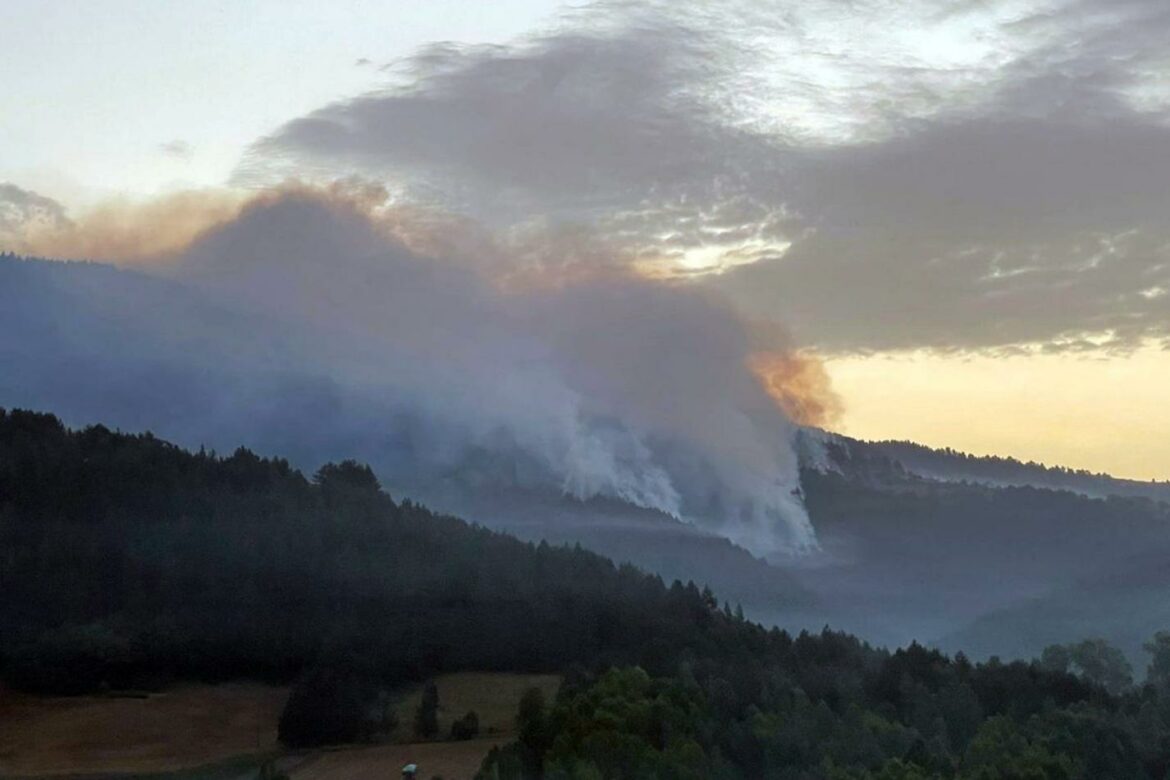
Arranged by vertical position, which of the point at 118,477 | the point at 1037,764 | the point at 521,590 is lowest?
the point at 1037,764

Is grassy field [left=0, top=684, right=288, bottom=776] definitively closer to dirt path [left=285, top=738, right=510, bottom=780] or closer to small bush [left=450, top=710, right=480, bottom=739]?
dirt path [left=285, top=738, right=510, bottom=780]

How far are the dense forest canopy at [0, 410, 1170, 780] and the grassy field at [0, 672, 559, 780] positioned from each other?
2.05 m

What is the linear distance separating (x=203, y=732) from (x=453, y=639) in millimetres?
18057

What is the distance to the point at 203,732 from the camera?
10306 cm

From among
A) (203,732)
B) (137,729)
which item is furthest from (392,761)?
(137,729)

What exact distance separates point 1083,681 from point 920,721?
25.6m

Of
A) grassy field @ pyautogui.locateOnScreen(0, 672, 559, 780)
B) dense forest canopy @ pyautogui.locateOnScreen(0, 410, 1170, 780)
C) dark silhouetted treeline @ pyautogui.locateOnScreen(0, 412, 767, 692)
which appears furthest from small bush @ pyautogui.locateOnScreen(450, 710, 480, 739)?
dark silhouetted treeline @ pyautogui.locateOnScreen(0, 412, 767, 692)

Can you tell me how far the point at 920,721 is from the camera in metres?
81.0

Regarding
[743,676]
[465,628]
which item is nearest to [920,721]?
[743,676]

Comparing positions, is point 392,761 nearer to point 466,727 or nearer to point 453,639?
point 466,727

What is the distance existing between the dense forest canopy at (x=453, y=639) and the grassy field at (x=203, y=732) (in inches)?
80.5

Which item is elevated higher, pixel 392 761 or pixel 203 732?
pixel 203 732

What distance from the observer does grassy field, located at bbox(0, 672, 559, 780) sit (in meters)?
94.6

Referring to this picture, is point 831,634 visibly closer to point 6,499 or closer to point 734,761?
point 734,761
